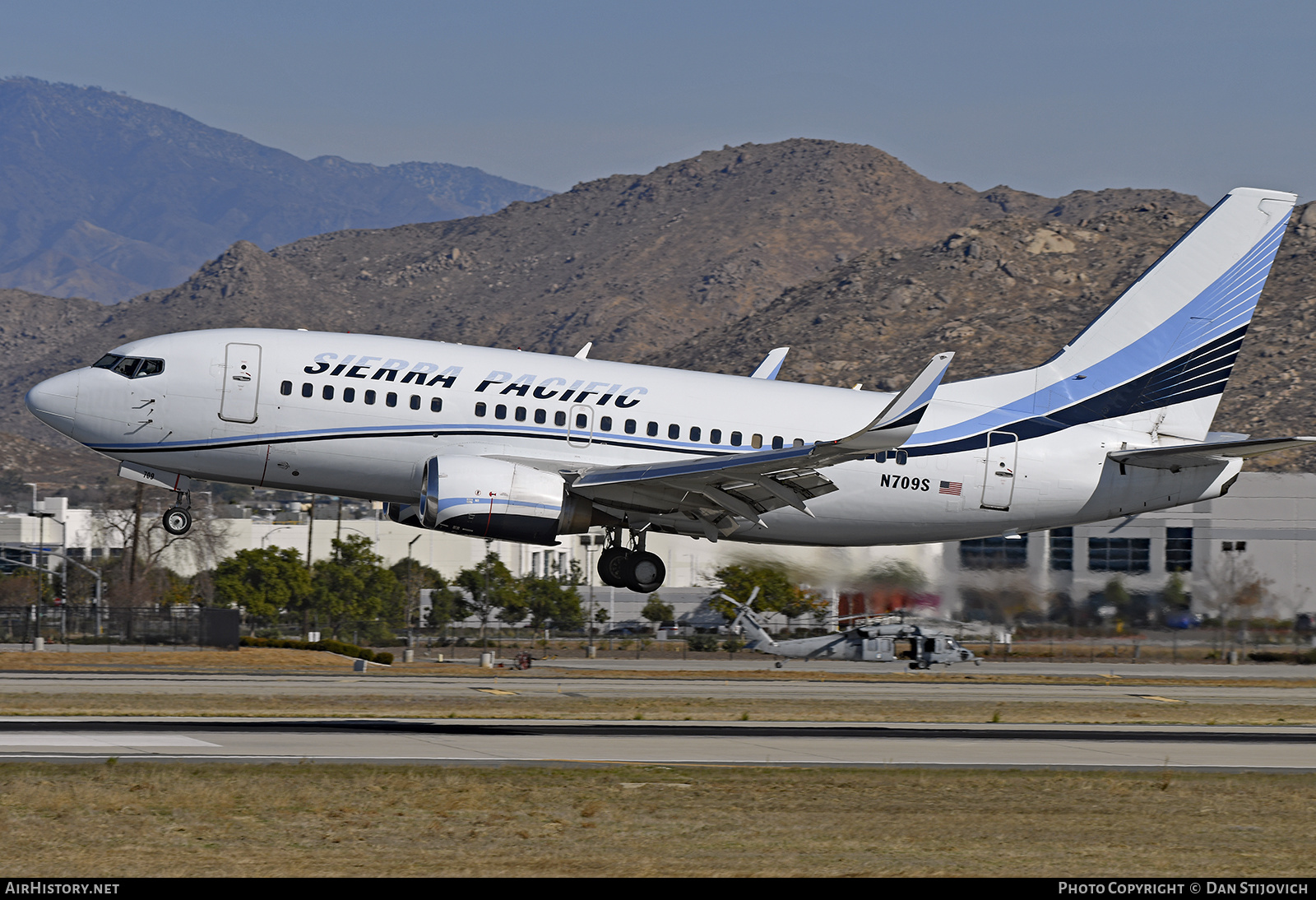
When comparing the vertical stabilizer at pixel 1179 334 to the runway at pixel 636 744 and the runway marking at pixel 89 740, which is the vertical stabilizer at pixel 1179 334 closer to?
the runway at pixel 636 744

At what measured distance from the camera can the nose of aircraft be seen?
1313 inches

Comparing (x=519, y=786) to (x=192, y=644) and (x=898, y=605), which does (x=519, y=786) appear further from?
(x=192, y=644)

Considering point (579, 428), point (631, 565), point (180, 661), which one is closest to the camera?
point (579, 428)

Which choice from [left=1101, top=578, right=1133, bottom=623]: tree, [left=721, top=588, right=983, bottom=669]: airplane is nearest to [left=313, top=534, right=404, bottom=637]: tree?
[left=721, top=588, right=983, bottom=669]: airplane

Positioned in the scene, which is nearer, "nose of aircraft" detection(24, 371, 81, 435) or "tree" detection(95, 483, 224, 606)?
"nose of aircraft" detection(24, 371, 81, 435)

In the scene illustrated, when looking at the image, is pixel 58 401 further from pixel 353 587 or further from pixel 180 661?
pixel 353 587

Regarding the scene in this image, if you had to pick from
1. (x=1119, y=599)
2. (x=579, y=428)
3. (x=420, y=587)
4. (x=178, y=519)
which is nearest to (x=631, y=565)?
(x=579, y=428)

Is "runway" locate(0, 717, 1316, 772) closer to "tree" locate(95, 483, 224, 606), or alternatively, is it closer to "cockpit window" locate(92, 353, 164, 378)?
"cockpit window" locate(92, 353, 164, 378)

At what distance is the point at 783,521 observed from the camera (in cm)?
3612

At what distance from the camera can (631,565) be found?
34.9 meters

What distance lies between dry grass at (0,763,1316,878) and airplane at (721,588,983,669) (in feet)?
140

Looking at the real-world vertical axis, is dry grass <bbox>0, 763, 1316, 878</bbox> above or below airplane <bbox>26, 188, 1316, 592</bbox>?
below

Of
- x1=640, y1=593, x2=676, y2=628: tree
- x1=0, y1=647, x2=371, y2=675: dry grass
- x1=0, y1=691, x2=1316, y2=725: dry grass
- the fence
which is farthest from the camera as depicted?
x1=640, y1=593, x2=676, y2=628: tree

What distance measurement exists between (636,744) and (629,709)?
35.5 ft
